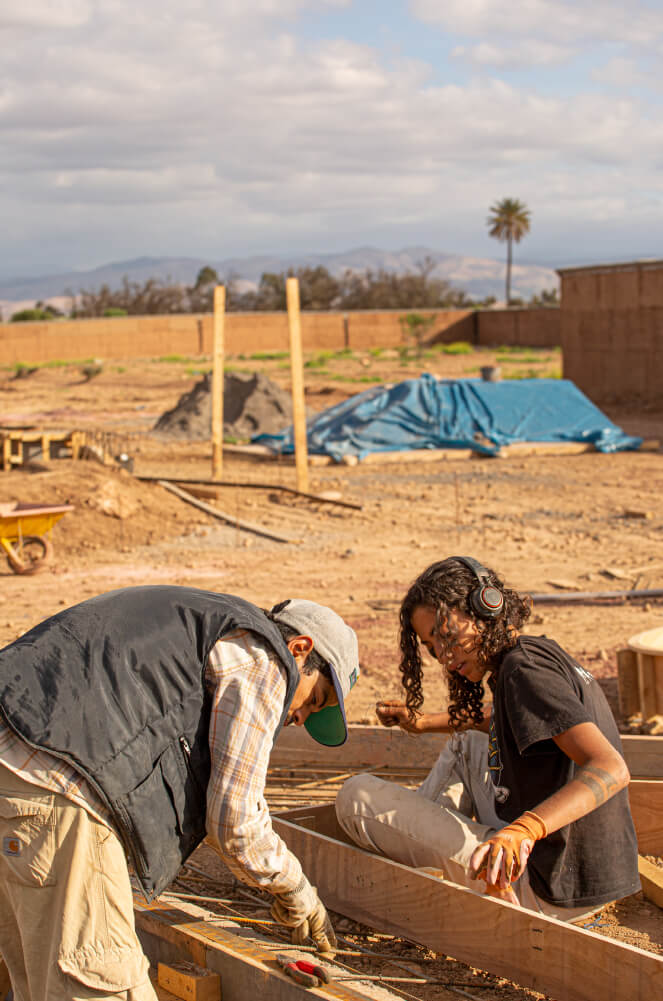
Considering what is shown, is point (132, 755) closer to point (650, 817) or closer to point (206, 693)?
point (206, 693)

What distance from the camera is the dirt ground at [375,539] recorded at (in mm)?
8031

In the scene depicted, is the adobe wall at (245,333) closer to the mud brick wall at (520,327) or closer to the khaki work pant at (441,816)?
→ the mud brick wall at (520,327)

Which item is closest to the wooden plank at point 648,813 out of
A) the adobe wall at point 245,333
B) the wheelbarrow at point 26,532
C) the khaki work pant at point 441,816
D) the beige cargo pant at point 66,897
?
the khaki work pant at point 441,816

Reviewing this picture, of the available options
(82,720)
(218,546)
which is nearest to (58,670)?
(82,720)

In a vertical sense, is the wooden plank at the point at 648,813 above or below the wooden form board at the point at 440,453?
below

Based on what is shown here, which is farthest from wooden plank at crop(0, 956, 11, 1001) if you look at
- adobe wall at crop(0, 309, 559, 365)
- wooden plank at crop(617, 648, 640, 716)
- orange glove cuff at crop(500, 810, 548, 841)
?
adobe wall at crop(0, 309, 559, 365)

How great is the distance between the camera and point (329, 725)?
269cm

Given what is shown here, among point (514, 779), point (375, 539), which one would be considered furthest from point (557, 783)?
point (375, 539)

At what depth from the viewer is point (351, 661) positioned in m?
2.59

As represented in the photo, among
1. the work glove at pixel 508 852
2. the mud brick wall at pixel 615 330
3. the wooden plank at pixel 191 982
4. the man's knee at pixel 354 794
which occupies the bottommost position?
the wooden plank at pixel 191 982

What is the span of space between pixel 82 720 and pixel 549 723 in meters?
1.22

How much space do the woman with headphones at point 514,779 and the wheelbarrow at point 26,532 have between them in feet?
21.2

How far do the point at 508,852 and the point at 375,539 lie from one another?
8.77 meters

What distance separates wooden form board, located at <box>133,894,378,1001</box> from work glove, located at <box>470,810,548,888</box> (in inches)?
19.8
